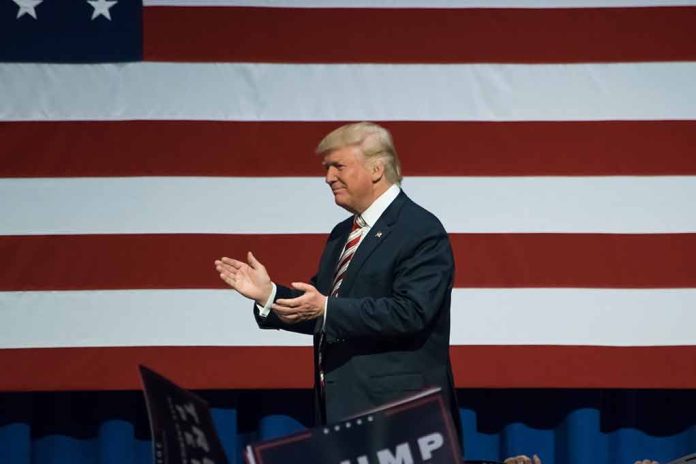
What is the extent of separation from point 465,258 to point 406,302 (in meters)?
0.97

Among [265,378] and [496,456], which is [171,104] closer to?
[265,378]

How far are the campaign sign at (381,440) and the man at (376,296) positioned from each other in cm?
75

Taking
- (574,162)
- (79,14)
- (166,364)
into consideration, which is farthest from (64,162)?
(574,162)

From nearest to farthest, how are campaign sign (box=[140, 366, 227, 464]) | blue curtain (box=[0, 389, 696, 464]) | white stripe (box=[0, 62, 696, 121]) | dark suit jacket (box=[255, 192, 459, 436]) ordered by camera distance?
1. campaign sign (box=[140, 366, 227, 464])
2. dark suit jacket (box=[255, 192, 459, 436])
3. white stripe (box=[0, 62, 696, 121])
4. blue curtain (box=[0, 389, 696, 464])

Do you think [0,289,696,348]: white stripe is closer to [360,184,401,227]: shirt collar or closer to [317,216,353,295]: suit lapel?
[317,216,353,295]: suit lapel

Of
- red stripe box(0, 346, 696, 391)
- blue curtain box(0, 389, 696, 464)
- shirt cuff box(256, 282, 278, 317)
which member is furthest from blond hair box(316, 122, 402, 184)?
blue curtain box(0, 389, 696, 464)

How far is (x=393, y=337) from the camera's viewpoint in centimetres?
241

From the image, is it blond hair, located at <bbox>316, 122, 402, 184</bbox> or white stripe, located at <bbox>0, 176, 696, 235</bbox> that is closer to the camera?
blond hair, located at <bbox>316, 122, 402, 184</bbox>

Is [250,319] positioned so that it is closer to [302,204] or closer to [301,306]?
[302,204]

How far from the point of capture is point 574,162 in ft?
10.9

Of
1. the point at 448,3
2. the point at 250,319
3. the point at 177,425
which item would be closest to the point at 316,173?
the point at 250,319

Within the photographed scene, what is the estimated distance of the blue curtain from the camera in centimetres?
343

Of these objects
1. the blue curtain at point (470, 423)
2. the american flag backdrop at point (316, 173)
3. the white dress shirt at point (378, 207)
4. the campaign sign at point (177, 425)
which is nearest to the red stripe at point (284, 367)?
the american flag backdrop at point (316, 173)

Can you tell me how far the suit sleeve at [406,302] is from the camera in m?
2.36
